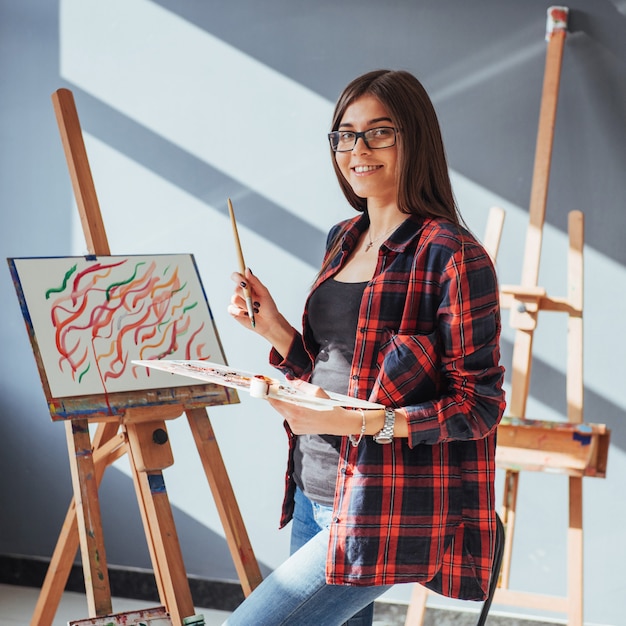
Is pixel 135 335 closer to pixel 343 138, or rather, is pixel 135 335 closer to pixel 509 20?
pixel 343 138

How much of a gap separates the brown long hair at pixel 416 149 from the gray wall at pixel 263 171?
1410 millimetres

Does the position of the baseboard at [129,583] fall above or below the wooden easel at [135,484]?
below

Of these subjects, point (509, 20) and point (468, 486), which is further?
point (509, 20)

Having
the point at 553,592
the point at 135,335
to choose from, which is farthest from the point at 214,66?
the point at 553,592

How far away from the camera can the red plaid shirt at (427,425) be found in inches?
55.3

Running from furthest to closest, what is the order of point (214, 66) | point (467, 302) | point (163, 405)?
point (214, 66)
point (163, 405)
point (467, 302)

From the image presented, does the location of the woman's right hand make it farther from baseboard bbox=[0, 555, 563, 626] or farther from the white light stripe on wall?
baseboard bbox=[0, 555, 563, 626]

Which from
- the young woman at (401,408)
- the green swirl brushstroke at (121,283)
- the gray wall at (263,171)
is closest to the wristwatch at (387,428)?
the young woman at (401,408)

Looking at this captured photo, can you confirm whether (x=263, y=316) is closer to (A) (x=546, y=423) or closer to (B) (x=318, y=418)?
(B) (x=318, y=418)

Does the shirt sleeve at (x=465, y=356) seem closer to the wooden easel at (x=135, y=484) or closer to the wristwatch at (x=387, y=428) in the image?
the wristwatch at (x=387, y=428)

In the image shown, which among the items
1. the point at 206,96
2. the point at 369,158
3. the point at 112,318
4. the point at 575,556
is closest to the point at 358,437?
the point at 369,158

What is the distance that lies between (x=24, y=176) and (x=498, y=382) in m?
2.39

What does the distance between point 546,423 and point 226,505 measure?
92 cm

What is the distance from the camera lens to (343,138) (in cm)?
159
